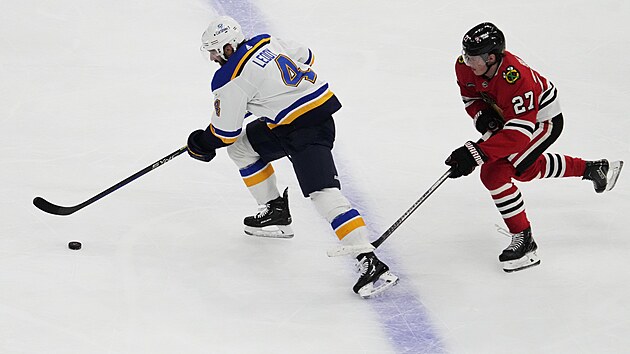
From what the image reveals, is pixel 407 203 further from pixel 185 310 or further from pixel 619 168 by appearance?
pixel 185 310

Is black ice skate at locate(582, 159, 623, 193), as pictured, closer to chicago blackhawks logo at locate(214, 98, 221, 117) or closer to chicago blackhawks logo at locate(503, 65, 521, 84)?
chicago blackhawks logo at locate(503, 65, 521, 84)

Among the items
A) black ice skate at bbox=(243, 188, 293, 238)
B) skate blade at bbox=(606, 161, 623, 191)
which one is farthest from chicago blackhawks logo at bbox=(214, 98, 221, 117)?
skate blade at bbox=(606, 161, 623, 191)

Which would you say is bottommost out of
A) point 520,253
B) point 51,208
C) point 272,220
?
point 51,208

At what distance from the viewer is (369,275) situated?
3.10 metres

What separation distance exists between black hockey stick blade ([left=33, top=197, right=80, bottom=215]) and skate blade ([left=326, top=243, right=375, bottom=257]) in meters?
1.01

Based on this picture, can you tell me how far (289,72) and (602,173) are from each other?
1.36 m

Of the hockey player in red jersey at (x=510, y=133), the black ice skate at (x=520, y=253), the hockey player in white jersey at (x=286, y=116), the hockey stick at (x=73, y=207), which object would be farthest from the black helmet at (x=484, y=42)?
the hockey stick at (x=73, y=207)

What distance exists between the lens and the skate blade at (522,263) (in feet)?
10.9

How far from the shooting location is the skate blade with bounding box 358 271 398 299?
311 cm

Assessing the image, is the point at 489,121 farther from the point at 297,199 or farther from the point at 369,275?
the point at 297,199

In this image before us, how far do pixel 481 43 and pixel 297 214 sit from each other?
105 cm

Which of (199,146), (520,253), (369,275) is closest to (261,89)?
(199,146)

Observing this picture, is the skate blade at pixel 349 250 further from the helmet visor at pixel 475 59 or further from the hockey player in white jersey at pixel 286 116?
the helmet visor at pixel 475 59

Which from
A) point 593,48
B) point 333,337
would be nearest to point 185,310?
point 333,337
